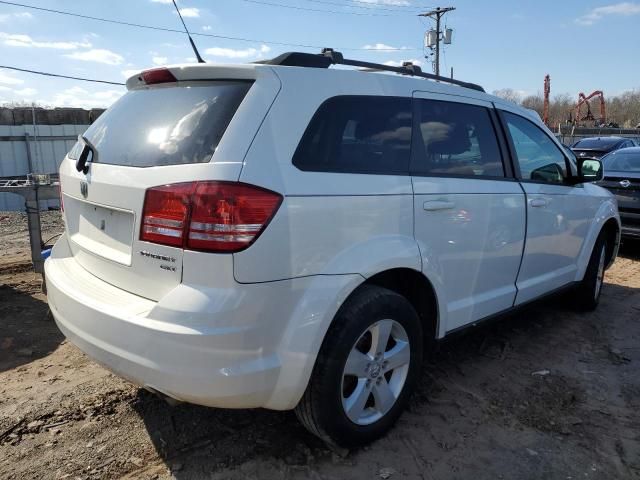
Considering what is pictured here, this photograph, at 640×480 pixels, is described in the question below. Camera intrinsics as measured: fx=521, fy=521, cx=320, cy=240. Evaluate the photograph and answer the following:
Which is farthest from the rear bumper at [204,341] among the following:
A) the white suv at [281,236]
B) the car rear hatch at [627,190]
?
the car rear hatch at [627,190]

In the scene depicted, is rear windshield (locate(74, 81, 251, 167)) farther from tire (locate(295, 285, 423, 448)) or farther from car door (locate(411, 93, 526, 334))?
car door (locate(411, 93, 526, 334))

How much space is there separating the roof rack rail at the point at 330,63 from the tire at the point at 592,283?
245 centimetres

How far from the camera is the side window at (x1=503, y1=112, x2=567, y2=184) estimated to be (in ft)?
12.1

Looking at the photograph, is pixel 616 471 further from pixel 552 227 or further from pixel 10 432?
pixel 10 432

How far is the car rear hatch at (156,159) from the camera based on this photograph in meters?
2.10

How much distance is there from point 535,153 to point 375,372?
2.27m

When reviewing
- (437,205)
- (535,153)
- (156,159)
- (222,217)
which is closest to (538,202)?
(535,153)

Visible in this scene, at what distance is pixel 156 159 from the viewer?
225 cm

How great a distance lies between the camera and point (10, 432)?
2785mm

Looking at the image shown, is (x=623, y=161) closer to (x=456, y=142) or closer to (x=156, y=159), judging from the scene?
(x=456, y=142)

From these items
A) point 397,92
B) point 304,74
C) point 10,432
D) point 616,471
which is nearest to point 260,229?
point 304,74

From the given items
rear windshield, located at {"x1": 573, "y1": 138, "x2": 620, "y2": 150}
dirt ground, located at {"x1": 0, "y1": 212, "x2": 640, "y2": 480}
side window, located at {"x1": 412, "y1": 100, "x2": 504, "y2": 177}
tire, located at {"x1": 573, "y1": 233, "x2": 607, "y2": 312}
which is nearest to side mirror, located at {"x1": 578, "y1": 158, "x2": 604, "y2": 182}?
tire, located at {"x1": 573, "y1": 233, "x2": 607, "y2": 312}

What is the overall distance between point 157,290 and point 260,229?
0.52 meters

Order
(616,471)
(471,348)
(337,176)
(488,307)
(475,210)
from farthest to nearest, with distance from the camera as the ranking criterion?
(471,348), (488,307), (475,210), (616,471), (337,176)
